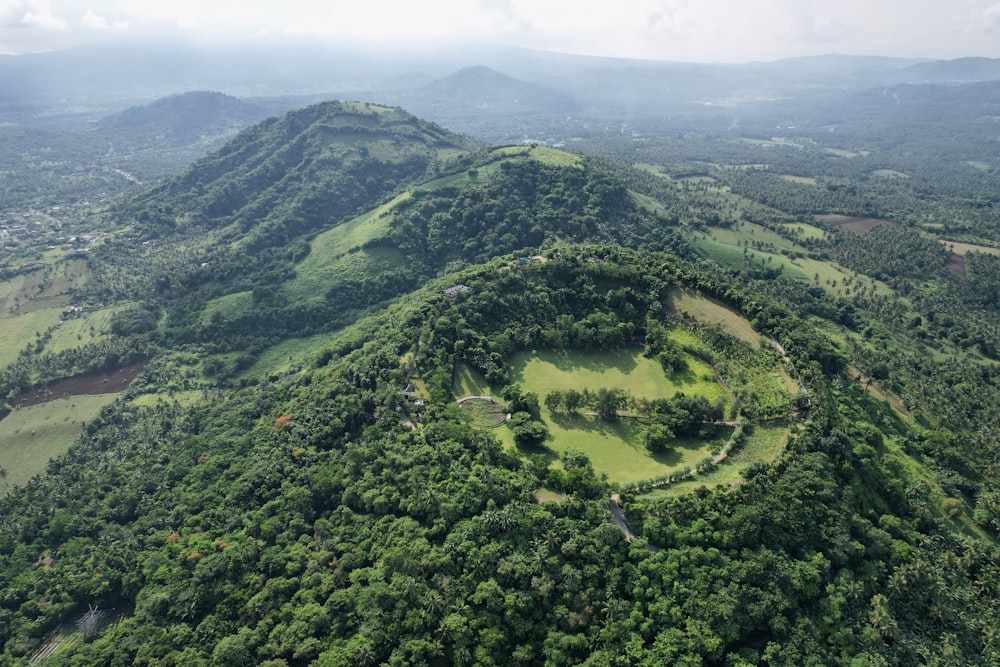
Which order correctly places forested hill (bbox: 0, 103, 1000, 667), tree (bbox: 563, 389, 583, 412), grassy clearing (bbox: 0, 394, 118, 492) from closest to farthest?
1. forested hill (bbox: 0, 103, 1000, 667)
2. tree (bbox: 563, 389, 583, 412)
3. grassy clearing (bbox: 0, 394, 118, 492)

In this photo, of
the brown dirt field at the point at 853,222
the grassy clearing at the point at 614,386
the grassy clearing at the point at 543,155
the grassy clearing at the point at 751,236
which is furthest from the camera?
the brown dirt field at the point at 853,222

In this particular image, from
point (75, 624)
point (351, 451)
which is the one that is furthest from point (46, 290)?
point (351, 451)

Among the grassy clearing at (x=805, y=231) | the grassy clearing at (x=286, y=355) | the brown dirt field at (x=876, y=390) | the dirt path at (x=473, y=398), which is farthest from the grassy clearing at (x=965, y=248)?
the grassy clearing at (x=286, y=355)

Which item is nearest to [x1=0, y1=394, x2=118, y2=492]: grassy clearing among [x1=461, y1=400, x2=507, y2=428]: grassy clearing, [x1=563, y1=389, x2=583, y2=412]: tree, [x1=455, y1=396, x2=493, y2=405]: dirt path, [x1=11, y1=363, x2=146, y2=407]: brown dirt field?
[x1=11, y1=363, x2=146, y2=407]: brown dirt field

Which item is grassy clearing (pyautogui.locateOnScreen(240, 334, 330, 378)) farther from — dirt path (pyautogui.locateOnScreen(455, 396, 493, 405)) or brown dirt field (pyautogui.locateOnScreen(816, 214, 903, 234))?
brown dirt field (pyautogui.locateOnScreen(816, 214, 903, 234))

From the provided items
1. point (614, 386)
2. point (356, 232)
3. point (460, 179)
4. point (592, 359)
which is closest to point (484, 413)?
point (614, 386)

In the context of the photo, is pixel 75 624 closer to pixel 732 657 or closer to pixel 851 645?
pixel 732 657

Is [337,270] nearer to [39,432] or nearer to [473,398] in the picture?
[39,432]

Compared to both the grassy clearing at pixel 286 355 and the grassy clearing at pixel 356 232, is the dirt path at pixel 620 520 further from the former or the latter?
the grassy clearing at pixel 356 232
